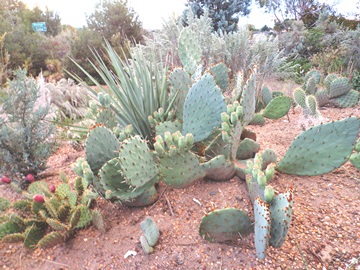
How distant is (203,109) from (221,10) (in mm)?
10562

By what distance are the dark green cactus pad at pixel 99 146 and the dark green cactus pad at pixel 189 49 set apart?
3.59 ft

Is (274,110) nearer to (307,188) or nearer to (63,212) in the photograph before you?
(307,188)

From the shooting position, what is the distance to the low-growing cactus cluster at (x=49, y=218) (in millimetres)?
1572

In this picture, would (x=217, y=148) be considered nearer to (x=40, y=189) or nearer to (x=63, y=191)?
(x=63, y=191)

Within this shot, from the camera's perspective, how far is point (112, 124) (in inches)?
78.7

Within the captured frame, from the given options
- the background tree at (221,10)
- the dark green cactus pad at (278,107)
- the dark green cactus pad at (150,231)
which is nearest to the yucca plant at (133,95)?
the dark green cactus pad at (150,231)

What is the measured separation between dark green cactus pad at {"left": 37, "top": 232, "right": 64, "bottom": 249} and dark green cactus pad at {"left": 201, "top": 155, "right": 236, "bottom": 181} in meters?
0.90

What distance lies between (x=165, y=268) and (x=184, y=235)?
0.66 ft

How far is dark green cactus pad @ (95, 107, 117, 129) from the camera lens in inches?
76.1

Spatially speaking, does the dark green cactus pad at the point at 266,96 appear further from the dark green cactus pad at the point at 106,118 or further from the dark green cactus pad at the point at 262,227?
the dark green cactus pad at the point at 262,227

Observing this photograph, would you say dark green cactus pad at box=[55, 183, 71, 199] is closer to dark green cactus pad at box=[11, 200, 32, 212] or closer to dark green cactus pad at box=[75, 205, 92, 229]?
dark green cactus pad at box=[11, 200, 32, 212]

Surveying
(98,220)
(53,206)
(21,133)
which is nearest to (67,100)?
(21,133)

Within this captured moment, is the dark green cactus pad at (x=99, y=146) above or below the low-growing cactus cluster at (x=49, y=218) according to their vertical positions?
above

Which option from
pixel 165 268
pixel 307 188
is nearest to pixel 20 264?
pixel 165 268
